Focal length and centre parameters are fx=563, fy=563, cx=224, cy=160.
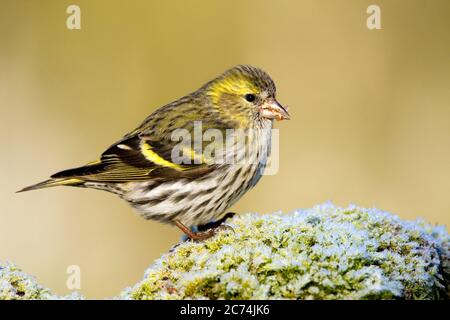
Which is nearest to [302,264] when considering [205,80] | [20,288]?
[20,288]

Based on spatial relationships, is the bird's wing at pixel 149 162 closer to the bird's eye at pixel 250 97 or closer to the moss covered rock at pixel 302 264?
the bird's eye at pixel 250 97

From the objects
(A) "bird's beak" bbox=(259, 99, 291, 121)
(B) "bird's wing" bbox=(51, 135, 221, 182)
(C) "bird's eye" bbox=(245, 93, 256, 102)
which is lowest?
(B) "bird's wing" bbox=(51, 135, 221, 182)

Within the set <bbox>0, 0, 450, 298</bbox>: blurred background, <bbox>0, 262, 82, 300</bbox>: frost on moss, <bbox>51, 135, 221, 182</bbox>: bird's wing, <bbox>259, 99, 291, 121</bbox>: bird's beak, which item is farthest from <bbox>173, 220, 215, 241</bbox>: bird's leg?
<bbox>0, 0, 450, 298</bbox>: blurred background

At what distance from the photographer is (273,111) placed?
474 cm

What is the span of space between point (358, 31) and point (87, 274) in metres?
5.34

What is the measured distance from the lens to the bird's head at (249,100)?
4758 mm

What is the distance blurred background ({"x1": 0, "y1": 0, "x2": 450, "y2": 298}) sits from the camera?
778 centimetres

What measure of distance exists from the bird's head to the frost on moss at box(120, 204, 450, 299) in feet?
4.52

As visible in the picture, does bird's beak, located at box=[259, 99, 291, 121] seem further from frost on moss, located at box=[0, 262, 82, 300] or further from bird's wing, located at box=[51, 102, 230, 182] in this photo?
frost on moss, located at box=[0, 262, 82, 300]

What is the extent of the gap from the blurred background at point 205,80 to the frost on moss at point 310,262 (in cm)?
424

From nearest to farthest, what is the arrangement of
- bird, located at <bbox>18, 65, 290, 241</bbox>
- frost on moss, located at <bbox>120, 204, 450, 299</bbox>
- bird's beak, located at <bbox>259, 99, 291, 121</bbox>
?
frost on moss, located at <bbox>120, 204, 450, 299</bbox>, bird, located at <bbox>18, 65, 290, 241</bbox>, bird's beak, located at <bbox>259, 99, 291, 121</bbox>

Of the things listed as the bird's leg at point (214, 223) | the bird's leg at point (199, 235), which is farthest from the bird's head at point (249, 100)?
the bird's leg at point (199, 235)

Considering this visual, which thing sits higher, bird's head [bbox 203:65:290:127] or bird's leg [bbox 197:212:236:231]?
bird's head [bbox 203:65:290:127]

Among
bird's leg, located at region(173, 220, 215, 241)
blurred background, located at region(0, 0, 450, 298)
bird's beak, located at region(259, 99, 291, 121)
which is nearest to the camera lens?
bird's leg, located at region(173, 220, 215, 241)
